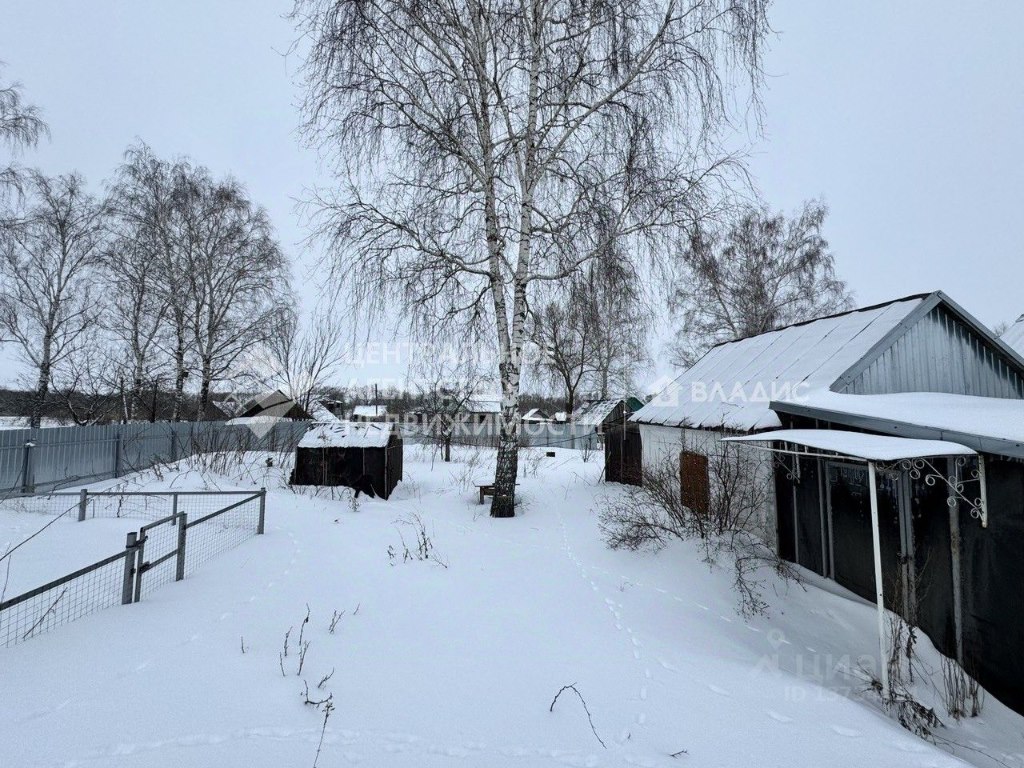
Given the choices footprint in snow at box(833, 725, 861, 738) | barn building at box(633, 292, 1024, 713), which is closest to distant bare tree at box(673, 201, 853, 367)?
barn building at box(633, 292, 1024, 713)

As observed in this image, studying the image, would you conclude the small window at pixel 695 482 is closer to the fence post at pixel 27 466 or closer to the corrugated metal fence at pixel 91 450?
the corrugated metal fence at pixel 91 450

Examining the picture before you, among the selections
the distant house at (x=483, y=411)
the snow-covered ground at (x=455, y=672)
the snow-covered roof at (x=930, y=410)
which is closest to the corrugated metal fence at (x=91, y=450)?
the snow-covered ground at (x=455, y=672)

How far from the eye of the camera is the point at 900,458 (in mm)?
3508

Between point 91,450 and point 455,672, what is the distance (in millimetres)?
14062

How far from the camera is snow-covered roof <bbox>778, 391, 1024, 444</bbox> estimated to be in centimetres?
406

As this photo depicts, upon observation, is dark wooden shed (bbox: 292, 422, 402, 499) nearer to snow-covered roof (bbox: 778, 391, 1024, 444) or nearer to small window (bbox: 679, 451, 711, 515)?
small window (bbox: 679, 451, 711, 515)

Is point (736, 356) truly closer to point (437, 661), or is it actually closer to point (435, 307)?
point (435, 307)

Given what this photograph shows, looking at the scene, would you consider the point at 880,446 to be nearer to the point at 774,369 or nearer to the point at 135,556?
the point at 774,369

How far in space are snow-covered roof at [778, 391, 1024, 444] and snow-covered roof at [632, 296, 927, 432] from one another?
0.62m

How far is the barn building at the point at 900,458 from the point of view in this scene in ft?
12.6

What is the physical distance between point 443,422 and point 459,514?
1351 cm

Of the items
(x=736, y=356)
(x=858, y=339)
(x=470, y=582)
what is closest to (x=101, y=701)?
(x=470, y=582)

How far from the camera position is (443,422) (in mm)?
22375

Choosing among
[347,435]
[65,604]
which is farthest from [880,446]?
[347,435]
